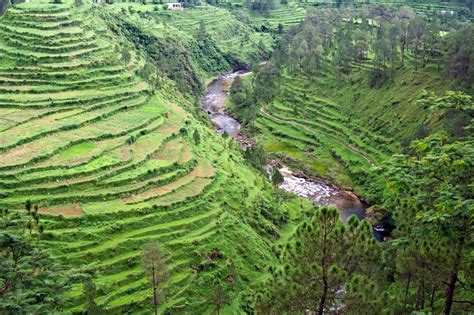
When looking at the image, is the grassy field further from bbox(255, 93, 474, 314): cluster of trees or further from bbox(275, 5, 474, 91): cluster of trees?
bbox(255, 93, 474, 314): cluster of trees

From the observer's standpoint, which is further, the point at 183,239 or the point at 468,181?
the point at 183,239

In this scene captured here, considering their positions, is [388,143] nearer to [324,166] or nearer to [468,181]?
[324,166]

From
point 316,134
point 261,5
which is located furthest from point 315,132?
point 261,5

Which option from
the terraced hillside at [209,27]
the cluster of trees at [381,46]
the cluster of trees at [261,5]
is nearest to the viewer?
the cluster of trees at [381,46]

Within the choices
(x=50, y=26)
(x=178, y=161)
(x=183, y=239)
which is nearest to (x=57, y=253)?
(x=183, y=239)

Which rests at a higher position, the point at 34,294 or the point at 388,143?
the point at 34,294

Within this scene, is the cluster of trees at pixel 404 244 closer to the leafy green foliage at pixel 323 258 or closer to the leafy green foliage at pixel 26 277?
the leafy green foliage at pixel 323 258

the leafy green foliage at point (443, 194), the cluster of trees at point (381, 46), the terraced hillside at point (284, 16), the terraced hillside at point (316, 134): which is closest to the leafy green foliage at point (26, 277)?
the leafy green foliage at point (443, 194)
